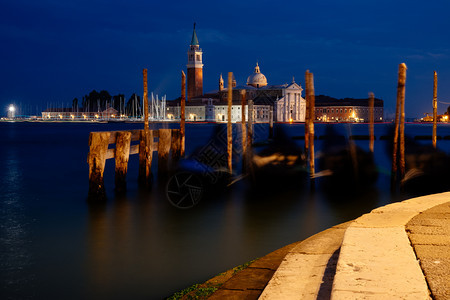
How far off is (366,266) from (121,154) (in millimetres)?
8096

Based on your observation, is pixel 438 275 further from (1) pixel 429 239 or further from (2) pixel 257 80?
(2) pixel 257 80

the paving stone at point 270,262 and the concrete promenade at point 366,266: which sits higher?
the concrete promenade at point 366,266

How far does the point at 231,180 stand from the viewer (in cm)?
1247

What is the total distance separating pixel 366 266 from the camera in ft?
9.20

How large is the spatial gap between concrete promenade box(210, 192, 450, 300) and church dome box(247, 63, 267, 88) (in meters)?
94.5

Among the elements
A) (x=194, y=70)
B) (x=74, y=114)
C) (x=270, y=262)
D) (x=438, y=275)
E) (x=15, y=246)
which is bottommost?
(x=15, y=246)

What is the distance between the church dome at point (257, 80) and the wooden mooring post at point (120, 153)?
85.1 meters

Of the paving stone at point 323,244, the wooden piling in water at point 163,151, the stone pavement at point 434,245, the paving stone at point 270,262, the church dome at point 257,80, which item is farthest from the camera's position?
the church dome at point 257,80

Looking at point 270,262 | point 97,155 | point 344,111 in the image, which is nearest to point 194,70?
point 344,111

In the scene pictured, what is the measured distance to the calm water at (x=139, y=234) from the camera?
536 centimetres

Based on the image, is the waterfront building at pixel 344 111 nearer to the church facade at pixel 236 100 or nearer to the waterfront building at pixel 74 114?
the church facade at pixel 236 100

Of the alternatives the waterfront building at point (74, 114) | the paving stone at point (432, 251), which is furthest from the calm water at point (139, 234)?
the waterfront building at point (74, 114)

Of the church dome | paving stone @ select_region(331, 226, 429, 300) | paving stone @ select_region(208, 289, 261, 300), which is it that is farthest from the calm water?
the church dome

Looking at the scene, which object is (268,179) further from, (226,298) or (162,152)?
(226,298)
